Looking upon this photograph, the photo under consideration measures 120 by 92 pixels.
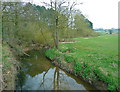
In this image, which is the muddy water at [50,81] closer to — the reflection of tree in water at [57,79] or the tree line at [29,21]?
the reflection of tree in water at [57,79]

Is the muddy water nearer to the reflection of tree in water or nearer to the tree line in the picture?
the reflection of tree in water

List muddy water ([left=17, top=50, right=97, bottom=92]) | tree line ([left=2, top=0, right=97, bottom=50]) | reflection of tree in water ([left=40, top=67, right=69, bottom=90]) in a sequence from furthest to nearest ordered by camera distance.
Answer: tree line ([left=2, top=0, right=97, bottom=50])
reflection of tree in water ([left=40, top=67, right=69, bottom=90])
muddy water ([left=17, top=50, right=97, bottom=92])

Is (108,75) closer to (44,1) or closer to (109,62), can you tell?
(109,62)

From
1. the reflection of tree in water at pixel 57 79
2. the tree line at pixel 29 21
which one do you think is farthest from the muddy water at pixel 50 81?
the tree line at pixel 29 21

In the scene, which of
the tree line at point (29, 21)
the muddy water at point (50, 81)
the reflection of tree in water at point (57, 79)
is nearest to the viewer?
the muddy water at point (50, 81)

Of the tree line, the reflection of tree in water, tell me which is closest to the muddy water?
the reflection of tree in water

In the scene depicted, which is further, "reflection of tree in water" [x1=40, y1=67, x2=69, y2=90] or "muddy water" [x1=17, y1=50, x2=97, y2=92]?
"reflection of tree in water" [x1=40, y1=67, x2=69, y2=90]

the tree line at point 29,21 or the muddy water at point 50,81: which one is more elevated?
the tree line at point 29,21

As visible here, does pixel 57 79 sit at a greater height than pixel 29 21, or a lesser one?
lesser

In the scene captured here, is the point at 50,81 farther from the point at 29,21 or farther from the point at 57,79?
the point at 29,21

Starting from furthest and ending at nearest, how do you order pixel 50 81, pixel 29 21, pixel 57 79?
pixel 29 21 < pixel 57 79 < pixel 50 81

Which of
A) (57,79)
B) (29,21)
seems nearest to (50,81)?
(57,79)

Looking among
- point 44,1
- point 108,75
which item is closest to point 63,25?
point 44,1

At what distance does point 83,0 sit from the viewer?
12016mm
